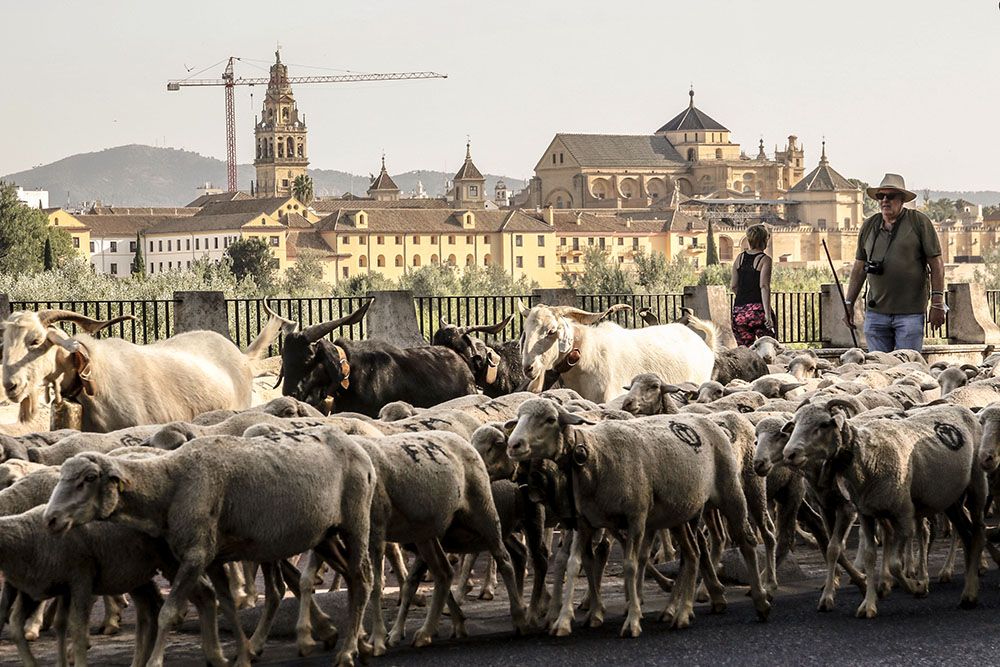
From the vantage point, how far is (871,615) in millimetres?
9211

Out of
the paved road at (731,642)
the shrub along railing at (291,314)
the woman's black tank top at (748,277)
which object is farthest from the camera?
the shrub along railing at (291,314)

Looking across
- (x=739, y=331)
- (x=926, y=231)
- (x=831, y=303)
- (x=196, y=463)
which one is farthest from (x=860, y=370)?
(x=831, y=303)

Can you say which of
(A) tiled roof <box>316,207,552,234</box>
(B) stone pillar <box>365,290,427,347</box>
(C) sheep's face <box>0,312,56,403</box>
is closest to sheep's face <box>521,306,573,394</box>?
(C) sheep's face <box>0,312,56,403</box>

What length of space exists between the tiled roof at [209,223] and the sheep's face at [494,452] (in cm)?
17958

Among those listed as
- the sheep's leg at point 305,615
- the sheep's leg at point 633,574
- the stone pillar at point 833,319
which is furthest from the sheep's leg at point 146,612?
the stone pillar at point 833,319

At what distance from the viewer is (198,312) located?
2034cm

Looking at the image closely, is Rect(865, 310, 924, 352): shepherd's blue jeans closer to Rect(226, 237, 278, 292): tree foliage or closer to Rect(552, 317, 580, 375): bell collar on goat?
Rect(552, 317, 580, 375): bell collar on goat

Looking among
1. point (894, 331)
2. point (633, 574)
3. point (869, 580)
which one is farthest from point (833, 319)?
point (633, 574)

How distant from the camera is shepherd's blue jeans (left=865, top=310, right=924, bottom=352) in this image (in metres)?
15.4

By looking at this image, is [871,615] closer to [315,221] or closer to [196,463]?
[196,463]

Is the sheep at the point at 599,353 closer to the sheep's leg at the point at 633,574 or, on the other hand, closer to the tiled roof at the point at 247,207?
the sheep's leg at the point at 633,574

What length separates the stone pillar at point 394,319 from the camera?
21.3 meters

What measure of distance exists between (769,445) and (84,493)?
12.9ft

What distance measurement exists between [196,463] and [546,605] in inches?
96.5
